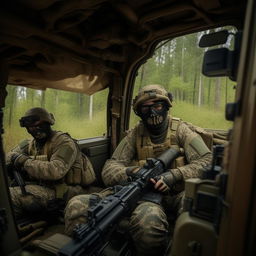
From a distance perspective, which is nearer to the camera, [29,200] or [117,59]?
[29,200]

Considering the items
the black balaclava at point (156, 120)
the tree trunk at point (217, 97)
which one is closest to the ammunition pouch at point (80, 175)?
the black balaclava at point (156, 120)

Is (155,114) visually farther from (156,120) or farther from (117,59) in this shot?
(117,59)

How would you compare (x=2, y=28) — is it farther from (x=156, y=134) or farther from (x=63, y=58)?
(x=156, y=134)

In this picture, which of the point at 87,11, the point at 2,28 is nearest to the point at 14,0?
the point at 2,28

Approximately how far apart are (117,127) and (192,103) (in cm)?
513

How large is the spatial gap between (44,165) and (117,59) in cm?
169

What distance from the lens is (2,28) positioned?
1.83m

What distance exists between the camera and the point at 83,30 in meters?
2.49

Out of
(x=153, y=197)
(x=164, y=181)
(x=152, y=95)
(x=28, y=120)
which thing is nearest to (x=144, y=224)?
(x=153, y=197)

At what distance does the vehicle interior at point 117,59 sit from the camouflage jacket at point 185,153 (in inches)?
26.7

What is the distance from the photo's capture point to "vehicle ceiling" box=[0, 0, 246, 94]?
6.21 feet

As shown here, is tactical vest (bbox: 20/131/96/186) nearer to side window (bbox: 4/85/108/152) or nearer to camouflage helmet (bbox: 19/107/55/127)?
camouflage helmet (bbox: 19/107/55/127)

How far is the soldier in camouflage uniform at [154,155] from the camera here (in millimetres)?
1930

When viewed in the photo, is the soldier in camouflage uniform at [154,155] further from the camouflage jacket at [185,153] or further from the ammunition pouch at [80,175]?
the ammunition pouch at [80,175]
